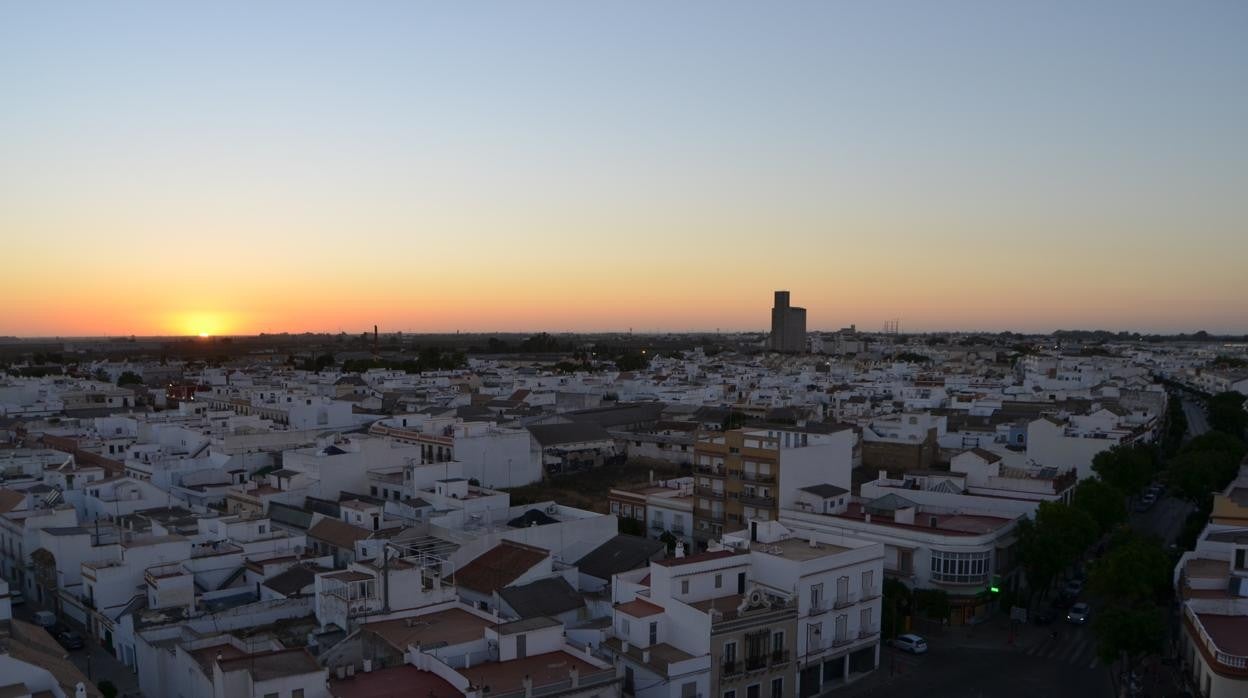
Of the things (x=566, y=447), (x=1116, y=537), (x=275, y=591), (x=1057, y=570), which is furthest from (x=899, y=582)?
(x=566, y=447)

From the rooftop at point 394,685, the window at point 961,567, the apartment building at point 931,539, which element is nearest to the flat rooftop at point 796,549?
the apartment building at point 931,539

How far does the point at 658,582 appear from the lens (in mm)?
20766

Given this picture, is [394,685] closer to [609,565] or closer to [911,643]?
[609,565]

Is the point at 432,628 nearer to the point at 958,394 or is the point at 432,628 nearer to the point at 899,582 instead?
the point at 899,582

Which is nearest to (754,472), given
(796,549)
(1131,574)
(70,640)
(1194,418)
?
(796,549)

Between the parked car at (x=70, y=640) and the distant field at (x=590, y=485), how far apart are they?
1835 centimetres

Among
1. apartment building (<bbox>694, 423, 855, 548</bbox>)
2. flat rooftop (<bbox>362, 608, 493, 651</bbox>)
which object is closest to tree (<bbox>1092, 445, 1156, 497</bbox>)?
apartment building (<bbox>694, 423, 855, 548</bbox>)

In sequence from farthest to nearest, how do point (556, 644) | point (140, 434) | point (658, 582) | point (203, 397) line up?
point (203, 397)
point (140, 434)
point (658, 582)
point (556, 644)

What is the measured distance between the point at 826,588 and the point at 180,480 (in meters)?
29.6

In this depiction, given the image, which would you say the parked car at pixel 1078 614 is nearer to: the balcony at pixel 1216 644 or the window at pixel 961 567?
the window at pixel 961 567

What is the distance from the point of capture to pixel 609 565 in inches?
1123

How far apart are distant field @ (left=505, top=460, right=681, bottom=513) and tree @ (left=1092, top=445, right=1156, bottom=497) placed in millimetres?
21395

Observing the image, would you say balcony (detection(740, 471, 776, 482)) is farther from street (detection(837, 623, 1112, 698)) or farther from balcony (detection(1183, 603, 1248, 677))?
balcony (detection(1183, 603, 1248, 677))

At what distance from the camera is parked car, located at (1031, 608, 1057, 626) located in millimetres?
27156
